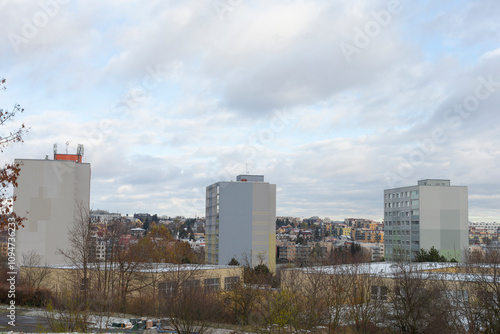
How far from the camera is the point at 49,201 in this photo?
64.9 m

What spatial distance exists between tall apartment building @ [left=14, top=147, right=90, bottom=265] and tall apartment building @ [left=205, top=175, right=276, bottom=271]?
3078 centimetres

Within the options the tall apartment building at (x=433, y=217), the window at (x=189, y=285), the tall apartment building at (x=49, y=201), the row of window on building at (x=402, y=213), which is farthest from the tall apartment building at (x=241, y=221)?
the window at (x=189, y=285)

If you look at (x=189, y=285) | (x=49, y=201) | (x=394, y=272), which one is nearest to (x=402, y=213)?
(x=49, y=201)

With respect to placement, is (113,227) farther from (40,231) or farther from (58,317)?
(40,231)

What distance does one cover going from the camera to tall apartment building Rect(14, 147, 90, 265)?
62.3 metres

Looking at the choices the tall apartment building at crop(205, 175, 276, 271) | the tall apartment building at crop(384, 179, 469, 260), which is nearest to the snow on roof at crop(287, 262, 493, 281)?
the tall apartment building at crop(205, 175, 276, 271)

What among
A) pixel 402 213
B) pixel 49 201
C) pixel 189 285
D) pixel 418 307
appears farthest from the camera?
pixel 402 213

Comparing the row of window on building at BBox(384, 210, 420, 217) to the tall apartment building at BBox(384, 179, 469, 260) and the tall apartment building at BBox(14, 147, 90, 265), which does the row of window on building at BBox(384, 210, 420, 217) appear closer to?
the tall apartment building at BBox(384, 179, 469, 260)

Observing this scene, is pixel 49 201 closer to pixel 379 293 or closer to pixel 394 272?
pixel 379 293

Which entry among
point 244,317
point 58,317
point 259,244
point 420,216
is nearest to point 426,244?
point 420,216

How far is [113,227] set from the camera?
4041 centimetres

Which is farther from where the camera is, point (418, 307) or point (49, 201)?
point (49, 201)

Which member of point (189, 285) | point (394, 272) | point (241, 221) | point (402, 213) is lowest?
point (189, 285)

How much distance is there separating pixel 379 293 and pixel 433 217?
75.7 meters
